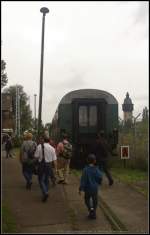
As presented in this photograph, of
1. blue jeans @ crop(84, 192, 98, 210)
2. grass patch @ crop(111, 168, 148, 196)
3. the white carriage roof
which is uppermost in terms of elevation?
the white carriage roof

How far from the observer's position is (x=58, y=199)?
12.3 m

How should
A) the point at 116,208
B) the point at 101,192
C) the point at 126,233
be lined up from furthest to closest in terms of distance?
the point at 101,192, the point at 116,208, the point at 126,233

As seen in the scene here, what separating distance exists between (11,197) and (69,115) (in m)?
9.90

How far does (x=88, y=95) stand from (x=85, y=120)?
110 centimetres

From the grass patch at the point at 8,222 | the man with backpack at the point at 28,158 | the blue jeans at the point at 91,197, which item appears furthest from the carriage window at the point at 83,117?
the blue jeans at the point at 91,197

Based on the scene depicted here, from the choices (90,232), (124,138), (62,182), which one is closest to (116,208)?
(90,232)

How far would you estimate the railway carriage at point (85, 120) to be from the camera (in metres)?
21.7

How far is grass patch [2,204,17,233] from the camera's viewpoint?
28.6 ft

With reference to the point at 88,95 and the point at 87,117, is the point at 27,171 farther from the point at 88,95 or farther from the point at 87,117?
the point at 88,95

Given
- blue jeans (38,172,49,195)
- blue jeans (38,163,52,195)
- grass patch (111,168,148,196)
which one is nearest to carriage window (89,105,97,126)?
grass patch (111,168,148,196)

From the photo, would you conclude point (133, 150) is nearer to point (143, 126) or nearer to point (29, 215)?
point (143, 126)

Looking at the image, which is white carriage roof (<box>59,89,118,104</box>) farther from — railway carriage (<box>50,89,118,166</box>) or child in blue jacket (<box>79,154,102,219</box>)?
child in blue jacket (<box>79,154,102,219</box>)

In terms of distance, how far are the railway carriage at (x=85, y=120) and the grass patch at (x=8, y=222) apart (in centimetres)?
1103

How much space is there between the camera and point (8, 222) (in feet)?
30.6
